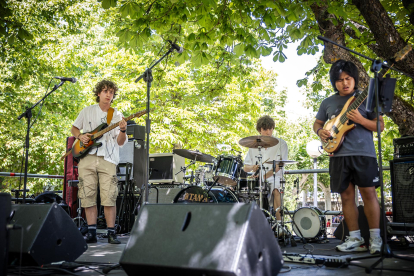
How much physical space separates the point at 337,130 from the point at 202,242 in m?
2.49

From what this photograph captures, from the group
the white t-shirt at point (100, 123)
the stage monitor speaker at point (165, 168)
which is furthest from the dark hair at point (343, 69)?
the stage monitor speaker at point (165, 168)

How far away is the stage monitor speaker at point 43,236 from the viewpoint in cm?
284

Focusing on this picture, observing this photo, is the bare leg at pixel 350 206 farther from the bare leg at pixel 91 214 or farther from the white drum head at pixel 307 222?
the bare leg at pixel 91 214

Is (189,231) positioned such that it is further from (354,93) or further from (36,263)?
(354,93)

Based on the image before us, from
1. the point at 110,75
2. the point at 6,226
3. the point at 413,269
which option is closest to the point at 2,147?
the point at 110,75

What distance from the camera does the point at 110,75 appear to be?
45.9 ft

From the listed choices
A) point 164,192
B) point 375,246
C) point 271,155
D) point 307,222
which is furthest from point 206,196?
point 375,246

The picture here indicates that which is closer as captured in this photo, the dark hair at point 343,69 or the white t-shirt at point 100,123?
the dark hair at point 343,69

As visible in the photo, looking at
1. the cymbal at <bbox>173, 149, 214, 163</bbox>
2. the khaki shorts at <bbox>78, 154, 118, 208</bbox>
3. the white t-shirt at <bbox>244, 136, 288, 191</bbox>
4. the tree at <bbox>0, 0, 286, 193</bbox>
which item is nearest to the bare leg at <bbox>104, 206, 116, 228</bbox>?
the khaki shorts at <bbox>78, 154, 118, 208</bbox>

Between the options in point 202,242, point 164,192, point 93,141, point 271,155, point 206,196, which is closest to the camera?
point 202,242

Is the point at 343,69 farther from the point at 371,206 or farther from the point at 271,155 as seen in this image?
the point at 271,155

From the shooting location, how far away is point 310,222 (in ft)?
20.0

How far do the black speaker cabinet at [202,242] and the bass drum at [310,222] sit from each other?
3.82 m

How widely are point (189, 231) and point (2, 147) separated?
16168 millimetres
